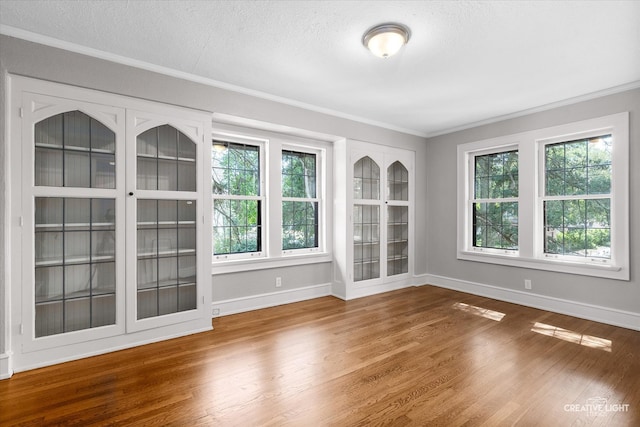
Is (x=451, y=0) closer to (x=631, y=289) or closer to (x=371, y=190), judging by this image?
(x=371, y=190)

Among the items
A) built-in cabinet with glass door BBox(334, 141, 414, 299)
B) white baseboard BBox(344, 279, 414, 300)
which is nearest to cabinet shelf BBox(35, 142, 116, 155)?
built-in cabinet with glass door BBox(334, 141, 414, 299)

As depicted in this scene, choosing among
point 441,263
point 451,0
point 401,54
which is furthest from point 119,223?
point 441,263

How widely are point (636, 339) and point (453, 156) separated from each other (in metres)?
3.14

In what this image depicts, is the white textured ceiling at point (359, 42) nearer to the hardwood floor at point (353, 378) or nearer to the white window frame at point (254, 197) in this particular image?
the white window frame at point (254, 197)

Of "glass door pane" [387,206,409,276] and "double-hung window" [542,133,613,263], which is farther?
"glass door pane" [387,206,409,276]

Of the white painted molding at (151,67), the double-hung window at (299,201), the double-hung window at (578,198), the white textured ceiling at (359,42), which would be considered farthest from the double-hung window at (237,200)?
the double-hung window at (578,198)

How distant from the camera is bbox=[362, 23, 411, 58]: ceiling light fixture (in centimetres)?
240

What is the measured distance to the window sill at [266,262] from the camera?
12.6 feet

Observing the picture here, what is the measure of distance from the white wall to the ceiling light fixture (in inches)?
109

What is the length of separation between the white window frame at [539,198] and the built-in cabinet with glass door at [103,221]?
3879 millimetres

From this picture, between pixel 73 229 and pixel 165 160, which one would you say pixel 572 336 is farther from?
pixel 73 229

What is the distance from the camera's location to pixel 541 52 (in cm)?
280

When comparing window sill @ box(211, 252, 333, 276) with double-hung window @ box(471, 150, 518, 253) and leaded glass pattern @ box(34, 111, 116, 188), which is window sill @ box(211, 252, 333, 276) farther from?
double-hung window @ box(471, 150, 518, 253)

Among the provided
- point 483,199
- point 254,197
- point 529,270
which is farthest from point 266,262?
point 529,270
